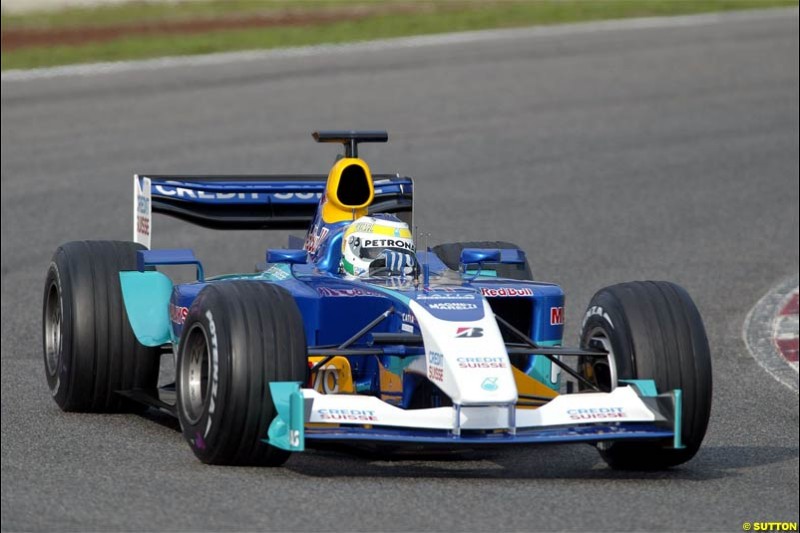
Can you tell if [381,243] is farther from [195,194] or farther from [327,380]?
[195,194]

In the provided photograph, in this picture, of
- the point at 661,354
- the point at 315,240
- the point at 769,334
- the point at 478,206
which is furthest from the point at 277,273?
the point at 478,206

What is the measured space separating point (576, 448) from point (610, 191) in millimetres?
10324

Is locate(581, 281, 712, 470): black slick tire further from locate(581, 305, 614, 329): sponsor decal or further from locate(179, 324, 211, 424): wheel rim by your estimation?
locate(179, 324, 211, 424): wheel rim

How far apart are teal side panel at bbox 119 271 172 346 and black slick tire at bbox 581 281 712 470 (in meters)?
2.43

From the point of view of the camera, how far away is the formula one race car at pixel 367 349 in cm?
696

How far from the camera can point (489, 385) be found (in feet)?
22.7

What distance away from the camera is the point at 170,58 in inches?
1031

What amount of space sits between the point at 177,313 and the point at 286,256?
2.07 feet

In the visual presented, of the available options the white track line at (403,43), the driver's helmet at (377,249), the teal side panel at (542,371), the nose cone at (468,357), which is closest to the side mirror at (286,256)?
the driver's helmet at (377,249)

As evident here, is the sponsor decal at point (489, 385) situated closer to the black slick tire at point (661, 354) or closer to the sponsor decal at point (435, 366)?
the sponsor decal at point (435, 366)

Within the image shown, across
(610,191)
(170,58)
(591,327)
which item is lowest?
(591,327)

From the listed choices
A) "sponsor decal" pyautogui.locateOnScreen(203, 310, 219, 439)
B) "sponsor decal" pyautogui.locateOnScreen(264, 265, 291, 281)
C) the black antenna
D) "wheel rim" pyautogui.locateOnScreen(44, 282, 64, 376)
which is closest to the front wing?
"sponsor decal" pyautogui.locateOnScreen(203, 310, 219, 439)

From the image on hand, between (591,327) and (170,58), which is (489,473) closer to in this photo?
(591,327)

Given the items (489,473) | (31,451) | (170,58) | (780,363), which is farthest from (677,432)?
(170,58)
